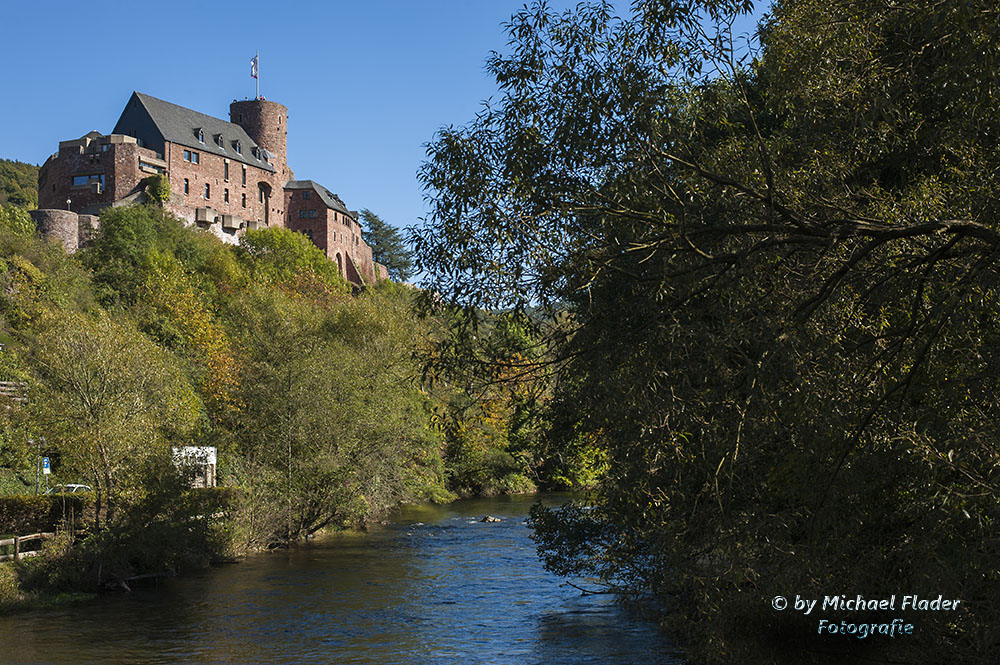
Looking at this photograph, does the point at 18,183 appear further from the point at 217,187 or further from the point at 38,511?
the point at 38,511

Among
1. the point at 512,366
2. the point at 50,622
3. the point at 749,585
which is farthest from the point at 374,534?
the point at 512,366

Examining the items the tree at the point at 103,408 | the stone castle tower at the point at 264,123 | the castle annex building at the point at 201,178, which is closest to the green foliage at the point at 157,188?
the castle annex building at the point at 201,178

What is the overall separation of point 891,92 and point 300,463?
24.9 m

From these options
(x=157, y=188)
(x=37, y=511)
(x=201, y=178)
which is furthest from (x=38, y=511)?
(x=201, y=178)

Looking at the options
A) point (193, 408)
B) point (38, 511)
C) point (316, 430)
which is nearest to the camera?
point (38, 511)

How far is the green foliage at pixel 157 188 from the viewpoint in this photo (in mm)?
71688

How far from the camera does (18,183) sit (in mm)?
102000

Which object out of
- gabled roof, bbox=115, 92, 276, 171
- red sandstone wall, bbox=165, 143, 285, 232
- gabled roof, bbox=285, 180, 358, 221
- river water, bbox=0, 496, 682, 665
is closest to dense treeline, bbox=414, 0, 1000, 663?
river water, bbox=0, 496, 682, 665

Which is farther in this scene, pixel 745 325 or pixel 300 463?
pixel 300 463

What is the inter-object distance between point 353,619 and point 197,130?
68.5 m

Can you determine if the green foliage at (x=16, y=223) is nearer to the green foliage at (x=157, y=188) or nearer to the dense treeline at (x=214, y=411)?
the dense treeline at (x=214, y=411)

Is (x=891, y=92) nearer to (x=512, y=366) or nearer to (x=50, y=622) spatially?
(x=512, y=366)

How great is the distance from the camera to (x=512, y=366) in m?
9.51

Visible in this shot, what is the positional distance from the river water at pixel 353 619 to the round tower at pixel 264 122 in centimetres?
6770
